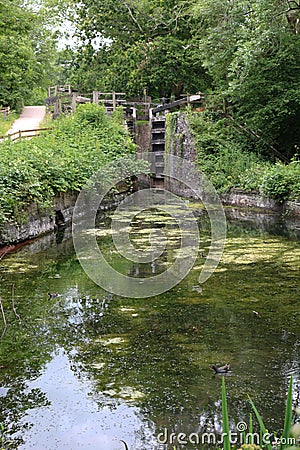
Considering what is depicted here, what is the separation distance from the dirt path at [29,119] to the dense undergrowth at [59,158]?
5048 millimetres

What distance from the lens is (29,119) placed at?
2733cm

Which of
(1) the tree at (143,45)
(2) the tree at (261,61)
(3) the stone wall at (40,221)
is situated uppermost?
(1) the tree at (143,45)

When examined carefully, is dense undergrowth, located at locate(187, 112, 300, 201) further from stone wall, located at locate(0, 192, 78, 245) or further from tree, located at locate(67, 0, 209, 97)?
stone wall, located at locate(0, 192, 78, 245)

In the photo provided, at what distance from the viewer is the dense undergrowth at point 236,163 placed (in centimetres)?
1271

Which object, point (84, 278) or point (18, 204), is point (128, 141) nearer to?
point (18, 204)

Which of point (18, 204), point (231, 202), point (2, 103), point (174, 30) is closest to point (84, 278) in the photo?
point (18, 204)

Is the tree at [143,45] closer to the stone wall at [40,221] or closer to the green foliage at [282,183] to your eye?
the green foliage at [282,183]

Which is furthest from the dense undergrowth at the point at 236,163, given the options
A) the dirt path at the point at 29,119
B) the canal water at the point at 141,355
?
the dirt path at the point at 29,119

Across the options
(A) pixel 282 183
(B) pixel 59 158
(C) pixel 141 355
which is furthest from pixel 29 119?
(C) pixel 141 355

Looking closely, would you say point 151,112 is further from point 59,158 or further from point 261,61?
point 59,158

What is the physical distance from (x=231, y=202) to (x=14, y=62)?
7.82 metres

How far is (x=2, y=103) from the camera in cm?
3022

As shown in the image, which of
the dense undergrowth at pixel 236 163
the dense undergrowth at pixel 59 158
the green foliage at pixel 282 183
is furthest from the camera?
the dense undergrowth at pixel 236 163

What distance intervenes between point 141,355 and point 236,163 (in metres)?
12.2
